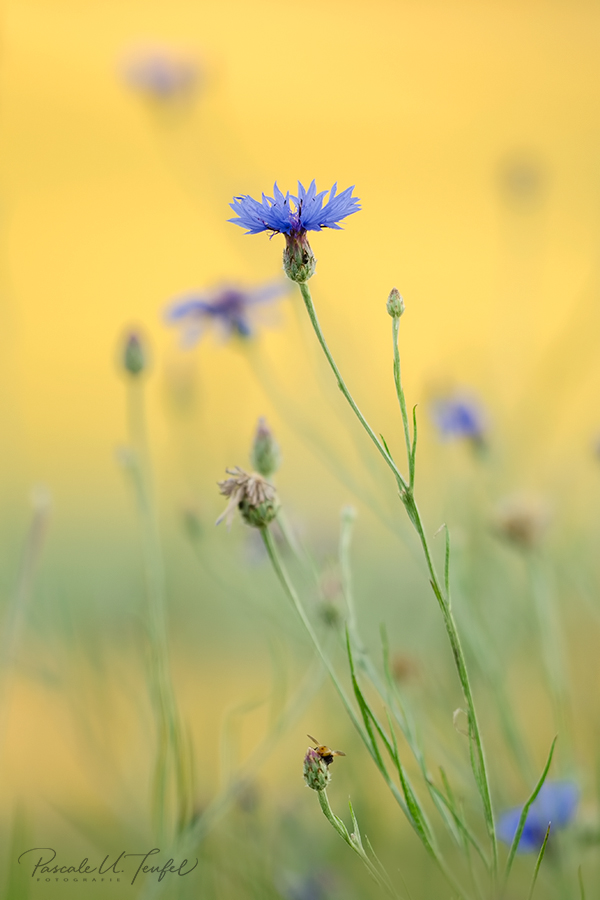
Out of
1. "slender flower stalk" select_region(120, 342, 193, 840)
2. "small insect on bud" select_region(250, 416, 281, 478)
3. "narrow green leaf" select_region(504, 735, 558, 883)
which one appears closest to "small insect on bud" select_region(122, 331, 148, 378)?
"slender flower stalk" select_region(120, 342, 193, 840)

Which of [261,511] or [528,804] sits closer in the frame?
[528,804]

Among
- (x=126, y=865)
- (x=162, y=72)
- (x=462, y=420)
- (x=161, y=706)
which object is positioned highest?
(x=162, y=72)

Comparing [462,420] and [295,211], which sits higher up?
[462,420]

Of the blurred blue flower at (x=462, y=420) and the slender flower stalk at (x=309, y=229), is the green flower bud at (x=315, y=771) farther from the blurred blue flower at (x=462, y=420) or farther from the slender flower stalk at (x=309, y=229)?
the blurred blue flower at (x=462, y=420)

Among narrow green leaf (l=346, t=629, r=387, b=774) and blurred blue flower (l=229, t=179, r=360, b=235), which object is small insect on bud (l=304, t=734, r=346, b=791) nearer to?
narrow green leaf (l=346, t=629, r=387, b=774)

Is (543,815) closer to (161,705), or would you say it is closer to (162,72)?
(161,705)

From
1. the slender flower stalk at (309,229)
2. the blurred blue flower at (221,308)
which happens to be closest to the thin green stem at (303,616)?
the slender flower stalk at (309,229)

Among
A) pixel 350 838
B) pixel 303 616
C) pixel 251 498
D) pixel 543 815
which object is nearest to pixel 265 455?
pixel 251 498

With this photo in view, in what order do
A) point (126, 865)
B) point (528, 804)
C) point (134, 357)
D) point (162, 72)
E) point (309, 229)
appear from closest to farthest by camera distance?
point (528, 804)
point (309, 229)
point (134, 357)
point (126, 865)
point (162, 72)
